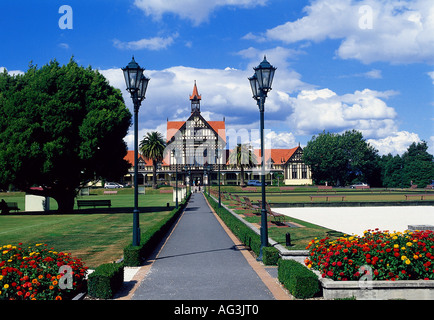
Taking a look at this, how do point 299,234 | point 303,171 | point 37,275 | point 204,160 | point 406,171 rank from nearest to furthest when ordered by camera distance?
point 37,275, point 299,234, point 204,160, point 406,171, point 303,171

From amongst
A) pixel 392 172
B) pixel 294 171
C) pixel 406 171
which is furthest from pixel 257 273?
pixel 392 172

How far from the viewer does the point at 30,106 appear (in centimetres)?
2842

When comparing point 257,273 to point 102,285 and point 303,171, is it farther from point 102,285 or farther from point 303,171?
point 303,171

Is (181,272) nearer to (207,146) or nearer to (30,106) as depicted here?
(30,106)

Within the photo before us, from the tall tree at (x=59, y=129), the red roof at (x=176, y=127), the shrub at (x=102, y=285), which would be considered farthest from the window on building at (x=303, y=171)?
the shrub at (x=102, y=285)

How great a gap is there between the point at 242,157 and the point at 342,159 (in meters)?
31.4

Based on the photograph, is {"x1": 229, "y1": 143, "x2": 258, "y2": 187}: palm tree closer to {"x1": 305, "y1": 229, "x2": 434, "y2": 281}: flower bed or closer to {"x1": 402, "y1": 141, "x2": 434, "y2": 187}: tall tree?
{"x1": 402, "y1": 141, "x2": 434, "y2": 187}: tall tree

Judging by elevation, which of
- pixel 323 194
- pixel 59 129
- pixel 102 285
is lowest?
pixel 323 194

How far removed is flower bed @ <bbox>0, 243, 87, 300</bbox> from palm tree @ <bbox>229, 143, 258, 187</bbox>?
7366 centimetres

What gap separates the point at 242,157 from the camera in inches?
3211

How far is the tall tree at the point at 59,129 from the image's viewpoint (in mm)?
27562

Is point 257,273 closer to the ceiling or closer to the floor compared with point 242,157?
closer to the floor

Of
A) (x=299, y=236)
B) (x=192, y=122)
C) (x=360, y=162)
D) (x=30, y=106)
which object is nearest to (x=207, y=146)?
(x=192, y=122)
